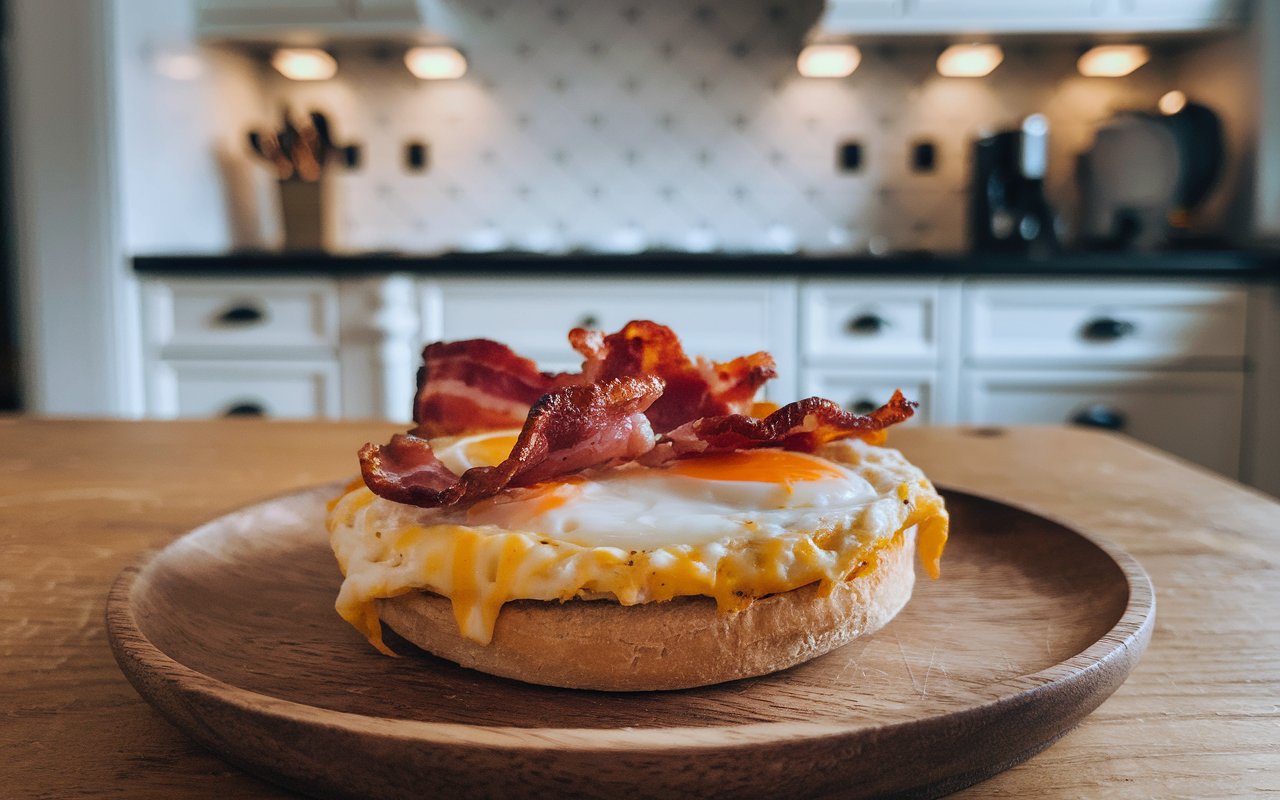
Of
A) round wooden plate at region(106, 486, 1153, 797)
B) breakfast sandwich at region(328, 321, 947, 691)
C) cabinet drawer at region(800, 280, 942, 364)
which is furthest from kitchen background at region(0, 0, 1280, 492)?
breakfast sandwich at region(328, 321, 947, 691)

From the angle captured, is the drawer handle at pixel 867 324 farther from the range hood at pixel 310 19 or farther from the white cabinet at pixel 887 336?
the range hood at pixel 310 19

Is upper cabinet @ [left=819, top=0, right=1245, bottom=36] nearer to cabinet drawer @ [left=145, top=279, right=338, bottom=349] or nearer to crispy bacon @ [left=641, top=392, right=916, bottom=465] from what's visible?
cabinet drawer @ [left=145, top=279, right=338, bottom=349]

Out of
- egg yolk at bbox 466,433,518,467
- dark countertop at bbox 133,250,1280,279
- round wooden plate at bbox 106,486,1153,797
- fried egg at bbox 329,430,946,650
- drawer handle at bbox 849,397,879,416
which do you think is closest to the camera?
round wooden plate at bbox 106,486,1153,797

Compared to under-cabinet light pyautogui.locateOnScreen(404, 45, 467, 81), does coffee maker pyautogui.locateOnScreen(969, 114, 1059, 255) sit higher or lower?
lower

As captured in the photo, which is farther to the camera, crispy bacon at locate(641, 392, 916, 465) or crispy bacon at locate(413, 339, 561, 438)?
crispy bacon at locate(413, 339, 561, 438)

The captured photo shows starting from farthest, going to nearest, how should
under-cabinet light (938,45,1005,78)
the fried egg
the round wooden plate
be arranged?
under-cabinet light (938,45,1005,78) → the fried egg → the round wooden plate

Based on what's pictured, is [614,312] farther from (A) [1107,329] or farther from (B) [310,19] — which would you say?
(B) [310,19]

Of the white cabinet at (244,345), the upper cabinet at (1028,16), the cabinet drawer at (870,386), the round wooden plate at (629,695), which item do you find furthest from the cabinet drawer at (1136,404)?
the round wooden plate at (629,695)
